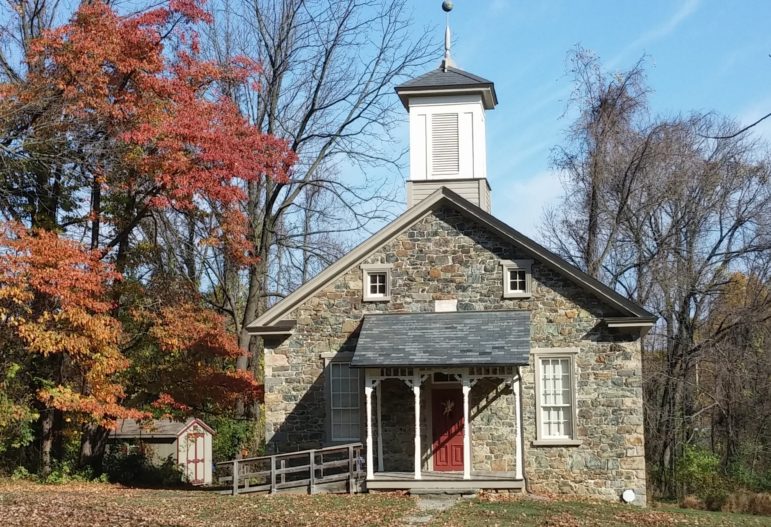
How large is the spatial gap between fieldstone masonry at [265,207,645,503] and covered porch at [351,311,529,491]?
0.04 meters

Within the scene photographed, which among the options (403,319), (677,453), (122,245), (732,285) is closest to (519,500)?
(403,319)

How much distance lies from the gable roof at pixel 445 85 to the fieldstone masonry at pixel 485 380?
3677mm

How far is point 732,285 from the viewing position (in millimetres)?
33312

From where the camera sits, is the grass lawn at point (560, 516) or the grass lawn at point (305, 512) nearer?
the grass lawn at point (305, 512)

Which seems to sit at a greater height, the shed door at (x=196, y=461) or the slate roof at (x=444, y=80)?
the slate roof at (x=444, y=80)

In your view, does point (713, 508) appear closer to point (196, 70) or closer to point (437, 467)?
point (437, 467)

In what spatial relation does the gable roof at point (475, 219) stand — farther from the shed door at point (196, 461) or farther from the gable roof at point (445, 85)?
the shed door at point (196, 461)

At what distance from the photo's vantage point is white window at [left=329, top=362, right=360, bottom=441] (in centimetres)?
2270

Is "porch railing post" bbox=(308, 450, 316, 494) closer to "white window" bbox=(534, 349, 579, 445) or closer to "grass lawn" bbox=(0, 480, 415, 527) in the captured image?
"grass lawn" bbox=(0, 480, 415, 527)

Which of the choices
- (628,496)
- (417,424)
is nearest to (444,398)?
(417,424)

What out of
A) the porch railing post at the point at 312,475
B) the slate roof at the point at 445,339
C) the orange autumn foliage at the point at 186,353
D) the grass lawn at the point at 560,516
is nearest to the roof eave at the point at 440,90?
the slate roof at the point at 445,339

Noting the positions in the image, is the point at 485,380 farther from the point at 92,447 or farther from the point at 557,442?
the point at 92,447

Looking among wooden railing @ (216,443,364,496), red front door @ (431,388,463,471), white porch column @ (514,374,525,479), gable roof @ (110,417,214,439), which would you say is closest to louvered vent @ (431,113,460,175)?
red front door @ (431,388,463,471)

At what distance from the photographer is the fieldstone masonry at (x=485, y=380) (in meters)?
21.5
